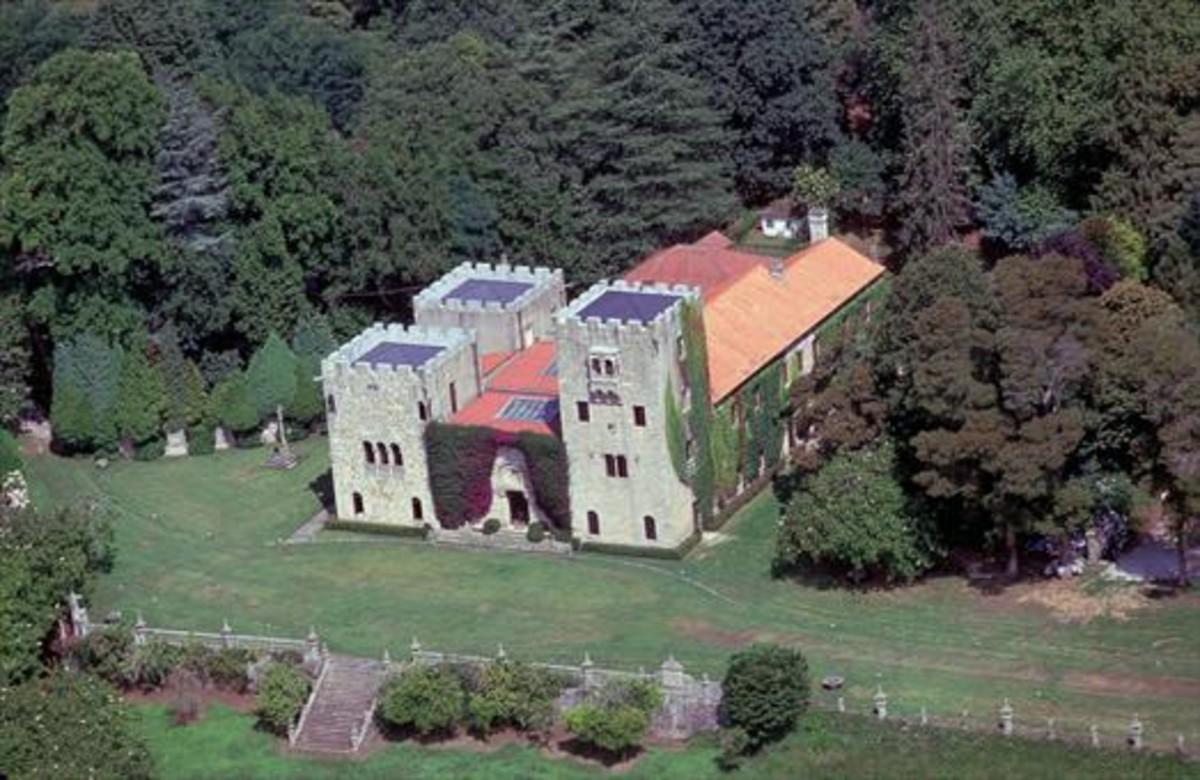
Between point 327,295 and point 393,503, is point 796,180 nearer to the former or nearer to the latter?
point 327,295

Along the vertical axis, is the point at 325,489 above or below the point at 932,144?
below

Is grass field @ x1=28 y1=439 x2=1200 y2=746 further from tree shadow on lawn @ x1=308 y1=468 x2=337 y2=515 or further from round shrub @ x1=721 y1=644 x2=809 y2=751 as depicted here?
round shrub @ x1=721 y1=644 x2=809 y2=751

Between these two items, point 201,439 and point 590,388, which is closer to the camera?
point 590,388

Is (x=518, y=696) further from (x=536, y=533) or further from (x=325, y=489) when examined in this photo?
(x=325, y=489)

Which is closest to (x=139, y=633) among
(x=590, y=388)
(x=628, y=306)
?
(x=590, y=388)

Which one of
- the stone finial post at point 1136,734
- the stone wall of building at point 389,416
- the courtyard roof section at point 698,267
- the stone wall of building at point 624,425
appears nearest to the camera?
the stone finial post at point 1136,734

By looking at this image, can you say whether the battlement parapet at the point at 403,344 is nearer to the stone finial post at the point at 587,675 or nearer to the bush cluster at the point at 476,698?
the bush cluster at the point at 476,698

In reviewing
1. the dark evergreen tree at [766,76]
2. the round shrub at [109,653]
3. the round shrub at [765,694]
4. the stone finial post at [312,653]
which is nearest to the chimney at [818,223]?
the dark evergreen tree at [766,76]
